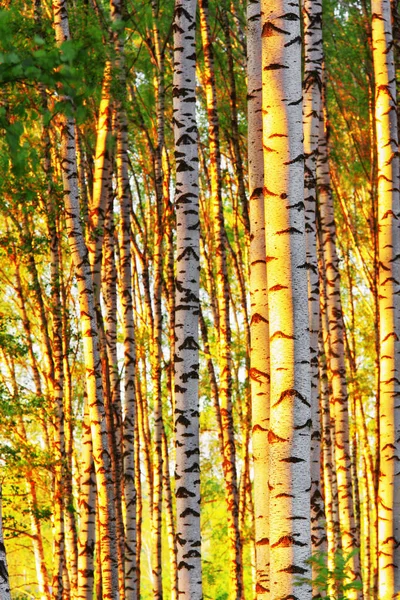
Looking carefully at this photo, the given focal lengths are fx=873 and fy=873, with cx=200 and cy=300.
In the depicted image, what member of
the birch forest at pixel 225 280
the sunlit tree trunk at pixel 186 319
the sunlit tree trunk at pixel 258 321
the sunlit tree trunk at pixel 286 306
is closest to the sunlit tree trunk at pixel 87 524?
the birch forest at pixel 225 280

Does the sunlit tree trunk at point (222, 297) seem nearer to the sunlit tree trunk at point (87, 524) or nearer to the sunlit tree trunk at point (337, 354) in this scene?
the sunlit tree trunk at point (337, 354)

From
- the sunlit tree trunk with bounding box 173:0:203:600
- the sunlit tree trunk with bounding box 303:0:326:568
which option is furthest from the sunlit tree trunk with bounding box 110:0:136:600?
the sunlit tree trunk with bounding box 173:0:203:600

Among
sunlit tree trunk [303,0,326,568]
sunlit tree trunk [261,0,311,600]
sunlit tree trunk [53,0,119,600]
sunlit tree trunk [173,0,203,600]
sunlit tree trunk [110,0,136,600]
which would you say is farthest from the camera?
sunlit tree trunk [110,0,136,600]

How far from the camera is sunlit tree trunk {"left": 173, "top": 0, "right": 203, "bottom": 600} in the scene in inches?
272

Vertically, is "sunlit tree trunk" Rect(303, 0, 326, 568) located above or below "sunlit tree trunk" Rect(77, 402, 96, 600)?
above

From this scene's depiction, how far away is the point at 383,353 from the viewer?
308 inches

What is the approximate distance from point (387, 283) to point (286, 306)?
366cm

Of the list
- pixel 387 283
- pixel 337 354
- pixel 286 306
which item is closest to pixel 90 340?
pixel 387 283

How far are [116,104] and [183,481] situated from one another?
533 cm

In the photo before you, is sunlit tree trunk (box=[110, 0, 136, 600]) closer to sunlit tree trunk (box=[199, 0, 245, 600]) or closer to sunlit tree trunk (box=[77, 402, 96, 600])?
sunlit tree trunk (box=[199, 0, 245, 600])

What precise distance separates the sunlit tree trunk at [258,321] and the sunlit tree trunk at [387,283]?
2256mm

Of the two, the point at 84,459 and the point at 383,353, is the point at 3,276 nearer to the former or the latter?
the point at 84,459

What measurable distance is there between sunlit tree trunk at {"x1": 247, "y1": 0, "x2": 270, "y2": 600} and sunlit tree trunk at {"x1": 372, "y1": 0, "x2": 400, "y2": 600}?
7.40ft

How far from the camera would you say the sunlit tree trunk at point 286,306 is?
4.23 meters
